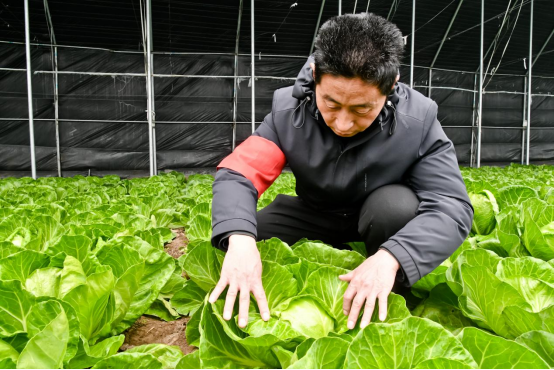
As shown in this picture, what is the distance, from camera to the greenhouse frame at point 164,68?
36.2ft

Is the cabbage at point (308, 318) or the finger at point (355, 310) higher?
the finger at point (355, 310)

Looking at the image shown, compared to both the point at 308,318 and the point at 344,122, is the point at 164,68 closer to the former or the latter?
the point at 344,122

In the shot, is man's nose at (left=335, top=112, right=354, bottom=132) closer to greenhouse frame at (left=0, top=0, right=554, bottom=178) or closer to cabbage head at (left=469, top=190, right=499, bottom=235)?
cabbage head at (left=469, top=190, right=499, bottom=235)

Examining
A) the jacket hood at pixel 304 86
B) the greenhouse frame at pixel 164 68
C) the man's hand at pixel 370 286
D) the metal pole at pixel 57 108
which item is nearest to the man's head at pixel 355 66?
the jacket hood at pixel 304 86

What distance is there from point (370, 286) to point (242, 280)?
403 mm

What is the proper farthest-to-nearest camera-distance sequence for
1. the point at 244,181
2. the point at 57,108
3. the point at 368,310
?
the point at 57,108 < the point at 244,181 < the point at 368,310

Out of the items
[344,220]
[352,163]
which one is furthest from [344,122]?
[344,220]

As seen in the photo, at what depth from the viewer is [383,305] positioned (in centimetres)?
128

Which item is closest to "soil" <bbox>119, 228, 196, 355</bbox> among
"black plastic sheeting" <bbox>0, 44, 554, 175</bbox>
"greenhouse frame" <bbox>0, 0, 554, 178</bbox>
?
"greenhouse frame" <bbox>0, 0, 554, 178</bbox>

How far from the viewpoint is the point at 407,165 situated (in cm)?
192

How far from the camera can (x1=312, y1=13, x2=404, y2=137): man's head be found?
1.46 m

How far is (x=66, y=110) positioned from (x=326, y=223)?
11.0m

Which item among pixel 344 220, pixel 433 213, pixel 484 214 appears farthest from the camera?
pixel 484 214

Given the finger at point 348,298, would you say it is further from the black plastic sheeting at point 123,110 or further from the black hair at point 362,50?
the black plastic sheeting at point 123,110
